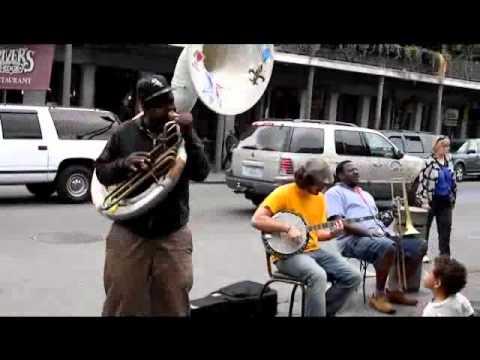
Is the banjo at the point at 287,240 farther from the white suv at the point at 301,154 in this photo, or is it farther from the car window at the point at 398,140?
the car window at the point at 398,140

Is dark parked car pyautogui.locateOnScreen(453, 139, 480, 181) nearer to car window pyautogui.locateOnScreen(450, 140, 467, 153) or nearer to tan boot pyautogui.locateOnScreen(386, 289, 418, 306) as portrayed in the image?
car window pyautogui.locateOnScreen(450, 140, 467, 153)

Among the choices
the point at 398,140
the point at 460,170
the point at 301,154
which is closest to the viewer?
the point at 301,154

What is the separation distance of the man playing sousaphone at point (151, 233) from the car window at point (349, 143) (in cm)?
918

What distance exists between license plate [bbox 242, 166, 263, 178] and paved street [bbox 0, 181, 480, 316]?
739mm

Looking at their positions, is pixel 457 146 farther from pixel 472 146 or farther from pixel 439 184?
pixel 439 184

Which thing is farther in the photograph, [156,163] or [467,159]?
[467,159]

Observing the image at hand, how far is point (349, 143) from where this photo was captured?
13.1 meters

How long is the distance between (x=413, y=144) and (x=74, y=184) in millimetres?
10964

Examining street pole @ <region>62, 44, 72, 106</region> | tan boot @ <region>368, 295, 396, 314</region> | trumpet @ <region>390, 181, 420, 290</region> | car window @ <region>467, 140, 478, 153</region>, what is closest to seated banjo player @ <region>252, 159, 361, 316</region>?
tan boot @ <region>368, 295, 396, 314</region>

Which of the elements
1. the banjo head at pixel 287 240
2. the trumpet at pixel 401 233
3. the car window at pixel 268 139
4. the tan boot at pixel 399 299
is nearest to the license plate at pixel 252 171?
the car window at pixel 268 139

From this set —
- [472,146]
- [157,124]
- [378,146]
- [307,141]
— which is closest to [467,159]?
[472,146]
